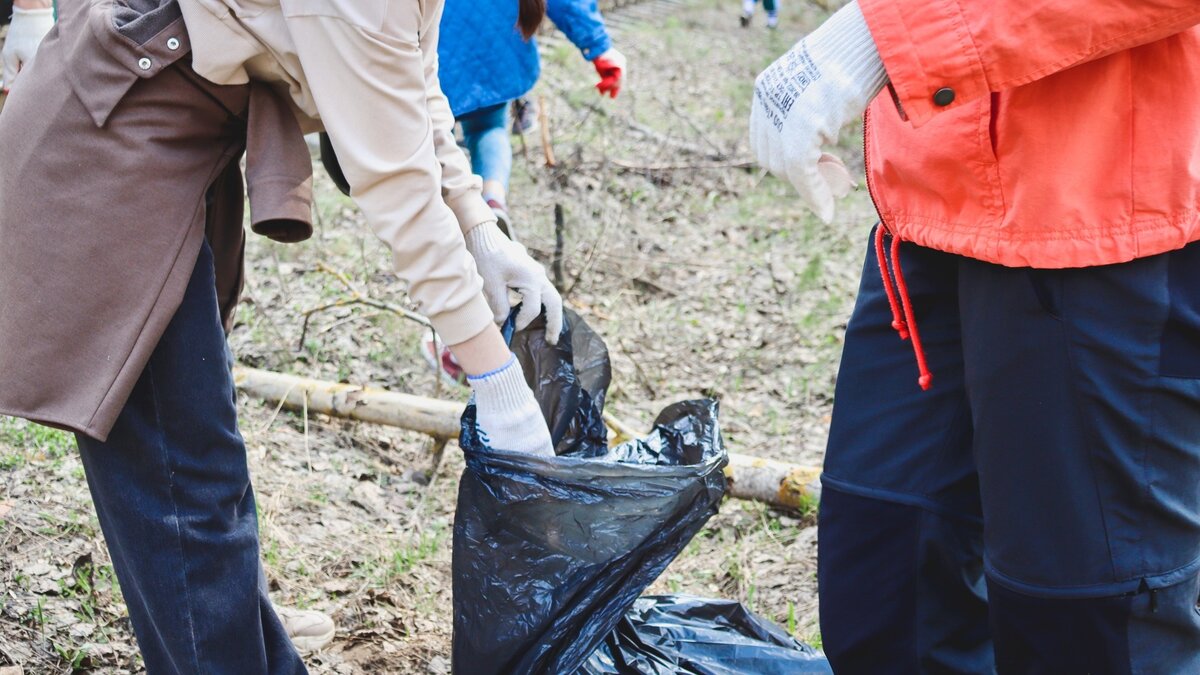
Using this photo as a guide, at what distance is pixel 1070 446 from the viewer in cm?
142

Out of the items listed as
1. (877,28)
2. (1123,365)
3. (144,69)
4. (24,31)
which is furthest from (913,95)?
(24,31)

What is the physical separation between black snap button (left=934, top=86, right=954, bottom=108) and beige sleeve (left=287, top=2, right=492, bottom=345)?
2.20 ft

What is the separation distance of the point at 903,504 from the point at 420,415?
67.1 inches

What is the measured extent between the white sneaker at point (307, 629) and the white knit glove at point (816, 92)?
1.48 m

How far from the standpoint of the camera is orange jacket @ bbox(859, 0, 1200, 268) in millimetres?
1247

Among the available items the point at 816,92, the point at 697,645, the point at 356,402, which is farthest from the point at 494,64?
the point at 816,92

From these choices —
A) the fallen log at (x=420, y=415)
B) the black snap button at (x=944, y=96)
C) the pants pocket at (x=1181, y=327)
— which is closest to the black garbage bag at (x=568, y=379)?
the fallen log at (x=420, y=415)

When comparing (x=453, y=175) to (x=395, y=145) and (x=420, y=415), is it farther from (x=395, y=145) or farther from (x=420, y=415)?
(x=420, y=415)

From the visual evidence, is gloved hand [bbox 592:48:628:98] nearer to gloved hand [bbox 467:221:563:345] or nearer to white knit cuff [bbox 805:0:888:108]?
gloved hand [bbox 467:221:563:345]

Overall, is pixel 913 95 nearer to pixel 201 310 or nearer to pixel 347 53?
pixel 347 53

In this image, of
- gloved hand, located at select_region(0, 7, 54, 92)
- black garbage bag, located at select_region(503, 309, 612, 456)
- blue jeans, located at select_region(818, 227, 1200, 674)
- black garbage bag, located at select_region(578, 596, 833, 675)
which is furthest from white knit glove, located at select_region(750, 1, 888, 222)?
gloved hand, located at select_region(0, 7, 54, 92)

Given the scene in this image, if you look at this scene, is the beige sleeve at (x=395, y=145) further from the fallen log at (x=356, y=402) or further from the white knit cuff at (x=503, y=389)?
the fallen log at (x=356, y=402)

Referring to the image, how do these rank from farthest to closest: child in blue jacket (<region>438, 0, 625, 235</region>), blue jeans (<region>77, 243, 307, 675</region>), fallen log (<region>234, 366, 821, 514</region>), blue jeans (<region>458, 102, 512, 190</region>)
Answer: blue jeans (<region>458, 102, 512, 190</region>)
child in blue jacket (<region>438, 0, 625, 235</region>)
fallen log (<region>234, 366, 821, 514</region>)
blue jeans (<region>77, 243, 307, 675</region>)

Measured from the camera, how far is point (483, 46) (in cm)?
361
